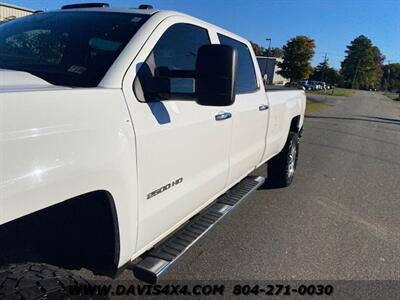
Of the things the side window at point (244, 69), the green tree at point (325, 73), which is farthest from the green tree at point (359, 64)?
the side window at point (244, 69)

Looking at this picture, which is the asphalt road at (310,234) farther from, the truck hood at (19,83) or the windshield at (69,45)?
the truck hood at (19,83)

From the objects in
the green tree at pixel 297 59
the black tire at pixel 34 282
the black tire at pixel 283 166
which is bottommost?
the black tire at pixel 283 166

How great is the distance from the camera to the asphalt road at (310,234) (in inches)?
148

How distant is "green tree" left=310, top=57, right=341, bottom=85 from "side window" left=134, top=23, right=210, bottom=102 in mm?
120785

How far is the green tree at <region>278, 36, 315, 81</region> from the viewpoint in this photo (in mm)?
65188

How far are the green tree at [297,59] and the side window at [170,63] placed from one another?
211ft

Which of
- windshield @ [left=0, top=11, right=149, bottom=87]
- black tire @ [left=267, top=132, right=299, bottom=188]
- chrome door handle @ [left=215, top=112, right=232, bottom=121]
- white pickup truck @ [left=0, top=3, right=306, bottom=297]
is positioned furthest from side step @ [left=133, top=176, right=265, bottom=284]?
black tire @ [left=267, top=132, right=299, bottom=188]

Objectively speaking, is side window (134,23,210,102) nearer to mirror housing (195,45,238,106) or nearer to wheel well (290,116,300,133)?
mirror housing (195,45,238,106)

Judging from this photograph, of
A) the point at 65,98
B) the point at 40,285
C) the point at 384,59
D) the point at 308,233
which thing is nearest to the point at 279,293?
the point at 308,233

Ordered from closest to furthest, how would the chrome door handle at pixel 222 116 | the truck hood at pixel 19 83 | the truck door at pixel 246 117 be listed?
the truck hood at pixel 19 83, the chrome door handle at pixel 222 116, the truck door at pixel 246 117

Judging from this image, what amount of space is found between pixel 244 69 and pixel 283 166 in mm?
2076

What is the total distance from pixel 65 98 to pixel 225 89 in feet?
2.90

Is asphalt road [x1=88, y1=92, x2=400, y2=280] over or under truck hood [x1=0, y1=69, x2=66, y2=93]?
under

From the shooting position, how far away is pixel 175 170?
8.73 ft
